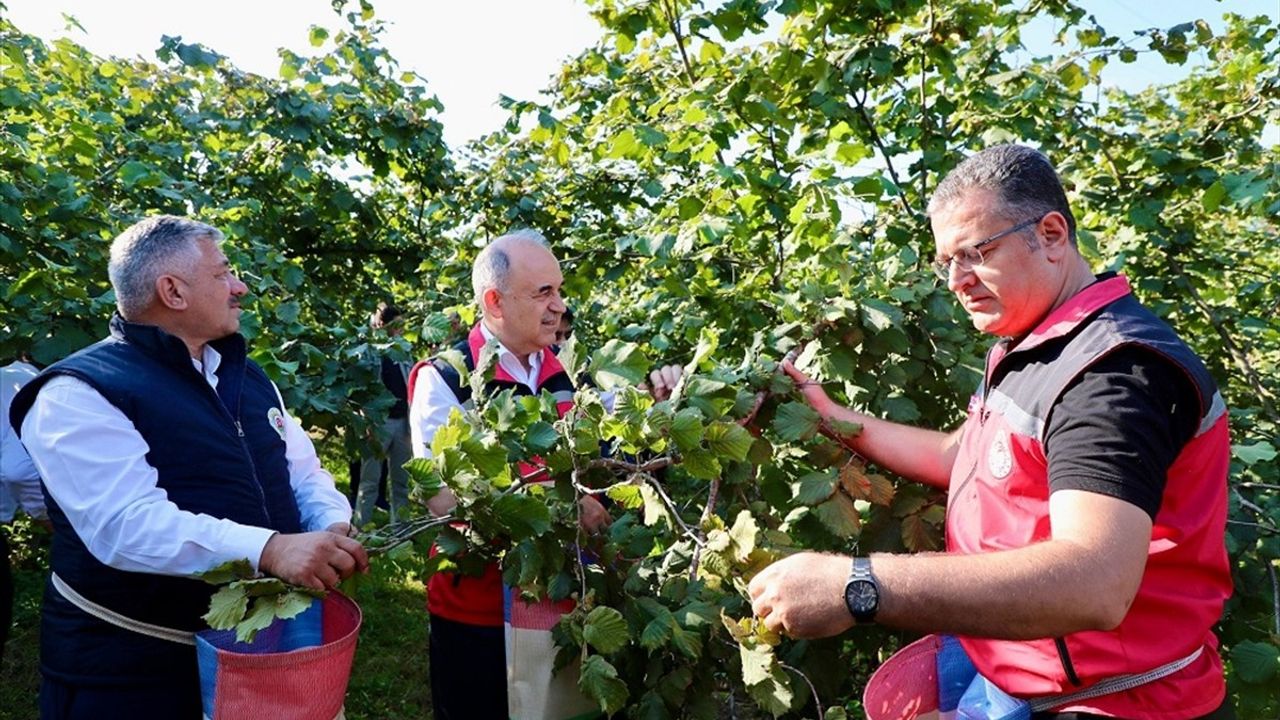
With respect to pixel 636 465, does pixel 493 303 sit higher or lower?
higher

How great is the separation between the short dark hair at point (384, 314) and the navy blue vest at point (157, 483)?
12.3ft

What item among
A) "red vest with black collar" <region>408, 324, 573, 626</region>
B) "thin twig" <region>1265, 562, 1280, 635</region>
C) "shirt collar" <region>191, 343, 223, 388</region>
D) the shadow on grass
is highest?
"shirt collar" <region>191, 343, 223, 388</region>

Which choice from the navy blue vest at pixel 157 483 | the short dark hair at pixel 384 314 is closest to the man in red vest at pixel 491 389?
the navy blue vest at pixel 157 483

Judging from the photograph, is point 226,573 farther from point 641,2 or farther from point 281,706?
point 641,2

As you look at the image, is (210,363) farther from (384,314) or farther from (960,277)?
(384,314)

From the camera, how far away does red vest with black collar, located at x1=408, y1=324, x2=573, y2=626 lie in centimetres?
234

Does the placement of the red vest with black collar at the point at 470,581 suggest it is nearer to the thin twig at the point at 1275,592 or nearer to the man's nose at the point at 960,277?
the man's nose at the point at 960,277

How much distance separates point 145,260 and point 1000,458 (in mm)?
1988

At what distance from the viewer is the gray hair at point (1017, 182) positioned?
5.09 ft

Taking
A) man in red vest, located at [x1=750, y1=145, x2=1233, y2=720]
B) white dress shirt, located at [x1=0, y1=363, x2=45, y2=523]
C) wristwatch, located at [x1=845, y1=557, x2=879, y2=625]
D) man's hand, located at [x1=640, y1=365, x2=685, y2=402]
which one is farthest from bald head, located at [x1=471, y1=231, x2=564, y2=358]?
white dress shirt, located at [x1=0, y1=363, x2=45, y2=523]

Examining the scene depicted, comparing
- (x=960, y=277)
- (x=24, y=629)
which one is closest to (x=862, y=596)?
(x=960, y=277)

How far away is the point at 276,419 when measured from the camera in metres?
2.32

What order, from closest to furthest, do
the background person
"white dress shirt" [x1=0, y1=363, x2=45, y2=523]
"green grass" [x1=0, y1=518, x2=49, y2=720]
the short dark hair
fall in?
1. "white dress shirt" [x1=0, y1=363, x2=45, y2=523]
2. "green grass" [x1=0, y1=518, x2=49, y2=720]
3. the short dark hair
4. the background person

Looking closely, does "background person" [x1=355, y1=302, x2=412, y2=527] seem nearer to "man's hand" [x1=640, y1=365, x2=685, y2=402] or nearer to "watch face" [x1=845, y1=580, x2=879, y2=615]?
"man's hand" [x1=640, y1=365, x2=685, y2=402]
